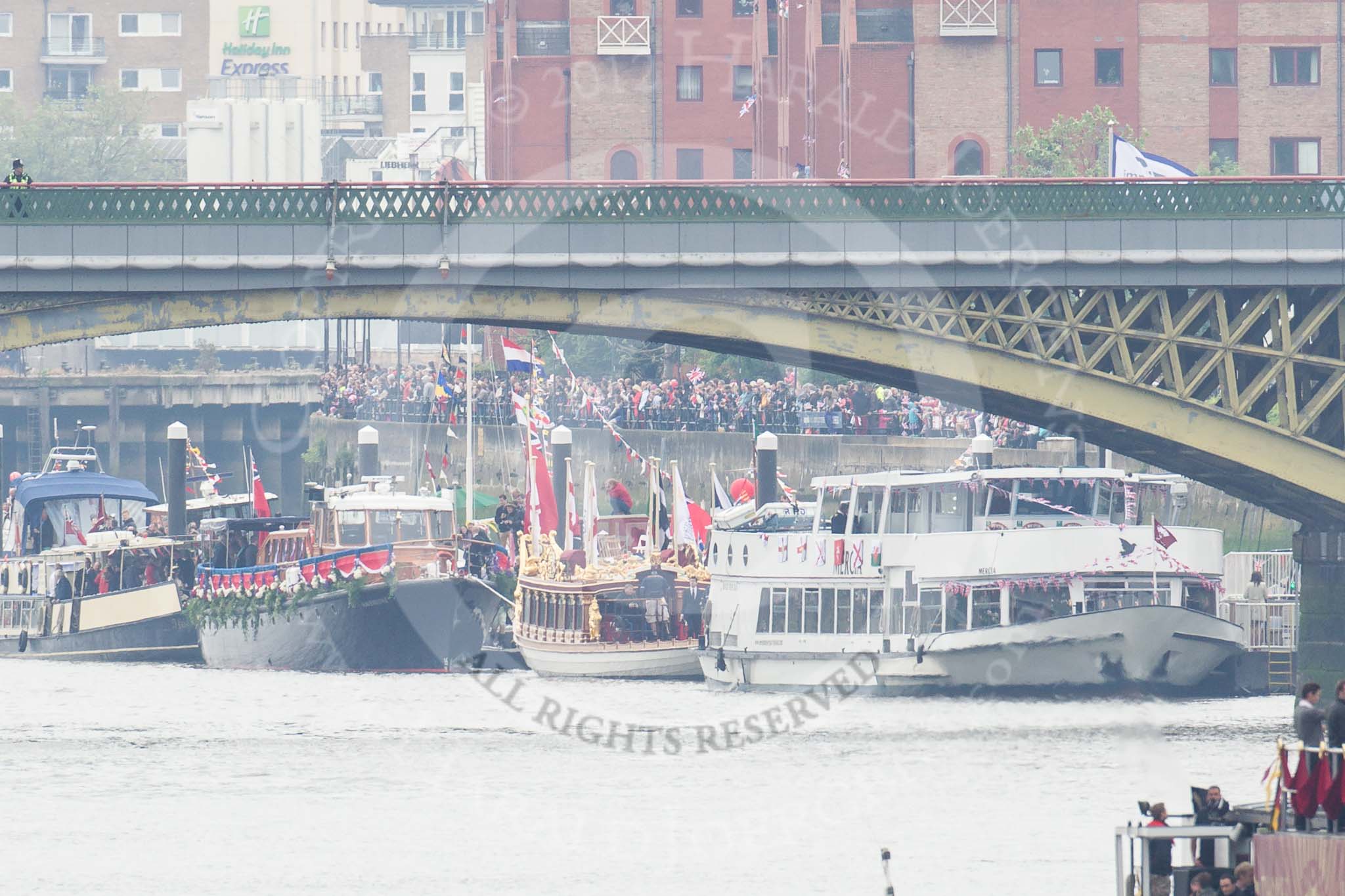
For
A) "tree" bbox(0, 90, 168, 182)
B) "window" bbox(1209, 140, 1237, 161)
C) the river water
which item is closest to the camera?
the river water

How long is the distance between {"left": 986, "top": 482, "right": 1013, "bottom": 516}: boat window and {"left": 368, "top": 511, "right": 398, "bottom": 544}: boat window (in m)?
19.8

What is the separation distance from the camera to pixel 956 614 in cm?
5725

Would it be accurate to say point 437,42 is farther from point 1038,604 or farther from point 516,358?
point 1038,604

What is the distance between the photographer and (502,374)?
9750 cm

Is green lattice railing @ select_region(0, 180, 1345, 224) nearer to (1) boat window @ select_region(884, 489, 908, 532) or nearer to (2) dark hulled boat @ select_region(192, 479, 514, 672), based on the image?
(1) boat window @ select_region(884, 489, 908, 532)

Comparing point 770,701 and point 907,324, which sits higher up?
point 907,324

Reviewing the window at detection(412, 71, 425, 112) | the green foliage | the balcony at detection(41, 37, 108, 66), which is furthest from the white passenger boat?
the balcony at detection(41, 37, 108, 66)

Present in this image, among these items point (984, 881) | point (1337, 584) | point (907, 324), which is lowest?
point (984, 881)

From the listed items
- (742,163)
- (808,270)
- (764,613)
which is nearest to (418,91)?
(742,163)

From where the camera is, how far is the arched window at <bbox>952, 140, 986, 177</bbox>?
270ft

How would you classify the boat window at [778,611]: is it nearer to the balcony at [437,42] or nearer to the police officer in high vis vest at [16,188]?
the police officer in high vis vest at [16,188]

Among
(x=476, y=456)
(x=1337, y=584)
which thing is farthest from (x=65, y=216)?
(x=476, y=456)

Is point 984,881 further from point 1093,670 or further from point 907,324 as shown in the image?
point 1093,670

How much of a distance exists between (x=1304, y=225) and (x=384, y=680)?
1072 inches
